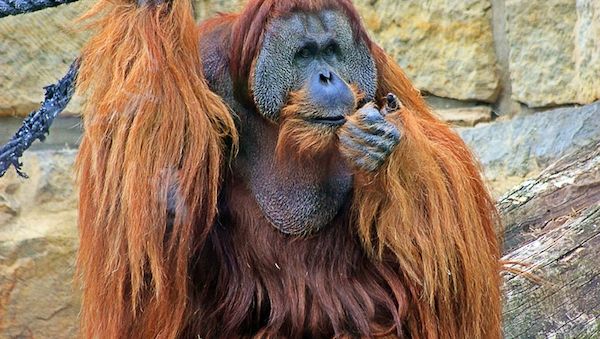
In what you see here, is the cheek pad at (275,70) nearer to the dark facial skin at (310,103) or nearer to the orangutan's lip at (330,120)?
the dark facial skin at (310,103)

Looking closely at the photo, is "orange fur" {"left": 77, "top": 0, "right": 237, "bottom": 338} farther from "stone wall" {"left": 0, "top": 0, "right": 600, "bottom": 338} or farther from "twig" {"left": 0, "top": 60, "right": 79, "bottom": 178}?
"stone wall" {"left": 0, "top": 0, "right": 600, "bottom": 338}

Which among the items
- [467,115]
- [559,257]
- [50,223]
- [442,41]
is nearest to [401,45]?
[442,41]

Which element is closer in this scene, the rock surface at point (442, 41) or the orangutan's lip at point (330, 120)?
the orangutan's lip at point (330, 120)

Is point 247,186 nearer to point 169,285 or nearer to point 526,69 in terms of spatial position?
point 169,285

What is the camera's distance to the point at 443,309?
2316 mm

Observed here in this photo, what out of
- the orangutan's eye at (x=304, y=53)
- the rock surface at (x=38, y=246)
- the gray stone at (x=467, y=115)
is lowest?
the rock surface at (x=38, y=246)

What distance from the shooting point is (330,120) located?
2.21m

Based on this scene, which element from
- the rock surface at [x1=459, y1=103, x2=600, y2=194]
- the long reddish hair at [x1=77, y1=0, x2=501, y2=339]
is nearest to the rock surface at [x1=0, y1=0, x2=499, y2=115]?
the rock surface at [x1=459, y1=103, x2=600, y2=194]

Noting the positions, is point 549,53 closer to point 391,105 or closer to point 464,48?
point 464,48

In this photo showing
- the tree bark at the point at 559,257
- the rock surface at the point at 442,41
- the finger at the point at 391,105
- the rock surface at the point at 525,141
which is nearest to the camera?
the finger at the point at 391,105

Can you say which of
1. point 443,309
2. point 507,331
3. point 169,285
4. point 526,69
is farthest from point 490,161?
point 169,285

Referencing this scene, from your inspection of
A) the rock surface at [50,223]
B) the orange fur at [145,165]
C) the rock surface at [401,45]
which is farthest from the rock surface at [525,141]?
the orange fur at [145,165]

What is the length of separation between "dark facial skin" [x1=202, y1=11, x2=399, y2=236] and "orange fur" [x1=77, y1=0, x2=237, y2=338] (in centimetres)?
13

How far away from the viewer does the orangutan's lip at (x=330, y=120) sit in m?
2.21
